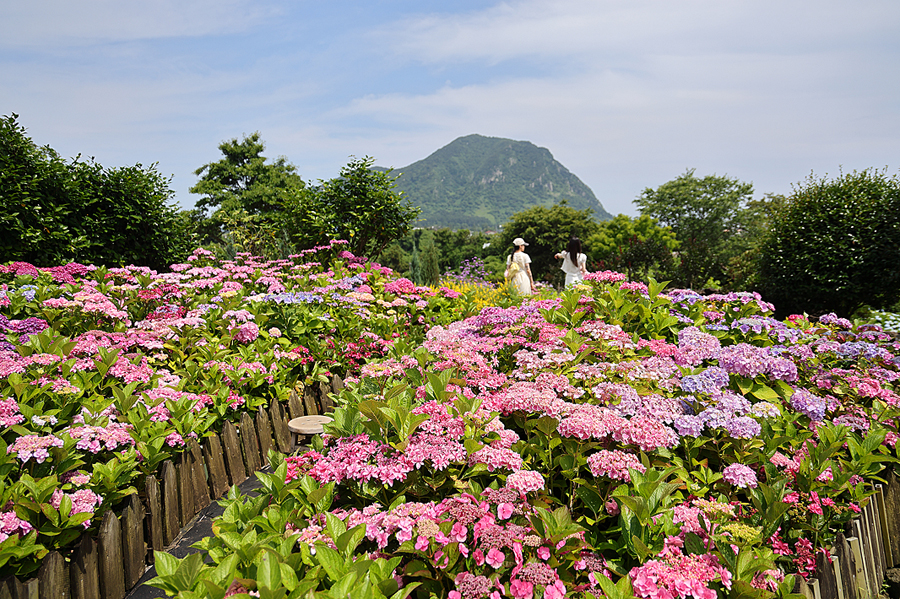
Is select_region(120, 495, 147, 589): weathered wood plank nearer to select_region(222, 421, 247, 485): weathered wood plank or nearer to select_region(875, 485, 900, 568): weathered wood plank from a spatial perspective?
select_region(222, 421, 247, 485): weathered wood plank

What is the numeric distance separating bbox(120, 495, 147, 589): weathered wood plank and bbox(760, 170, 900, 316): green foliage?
11365mm

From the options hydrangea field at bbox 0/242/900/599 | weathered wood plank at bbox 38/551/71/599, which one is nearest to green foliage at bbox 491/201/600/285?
hydrangea field at bbox 0/242/900/599

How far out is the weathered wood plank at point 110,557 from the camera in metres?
2.28

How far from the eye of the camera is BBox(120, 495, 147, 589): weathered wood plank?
8.05 feet

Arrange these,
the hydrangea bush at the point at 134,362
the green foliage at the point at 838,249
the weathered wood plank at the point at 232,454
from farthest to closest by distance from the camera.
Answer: the green foliage at the point at 838,249
the weathered wood plank at the point at 232,454
the hydrangea bush at the point at 134,362

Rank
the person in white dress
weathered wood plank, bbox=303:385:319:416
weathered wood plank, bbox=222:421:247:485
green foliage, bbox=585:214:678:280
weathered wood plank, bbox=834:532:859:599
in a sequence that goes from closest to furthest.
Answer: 1. weathered wood plank, bbox=834:532:859:599
2. weathered wood plank, bbox=222:421:247:485
3. weathered wood plank, bbox=303:385:319:416
4. the person in white dress
5. green foliage, bbox=585:214:678:280

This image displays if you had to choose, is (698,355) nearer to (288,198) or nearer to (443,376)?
(443,376)

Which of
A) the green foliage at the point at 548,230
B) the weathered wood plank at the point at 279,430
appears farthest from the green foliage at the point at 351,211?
the green foliage at the point at 548,230

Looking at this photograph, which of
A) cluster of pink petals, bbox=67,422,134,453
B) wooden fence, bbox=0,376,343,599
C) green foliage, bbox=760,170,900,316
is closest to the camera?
wooden fence, bbox=0,376,343,599

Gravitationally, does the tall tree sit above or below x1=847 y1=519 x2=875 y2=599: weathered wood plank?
above

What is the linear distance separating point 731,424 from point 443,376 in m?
1.31

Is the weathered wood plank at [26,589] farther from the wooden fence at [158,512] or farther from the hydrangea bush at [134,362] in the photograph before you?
the hydrangea bush at [134,362]

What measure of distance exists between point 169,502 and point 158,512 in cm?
11

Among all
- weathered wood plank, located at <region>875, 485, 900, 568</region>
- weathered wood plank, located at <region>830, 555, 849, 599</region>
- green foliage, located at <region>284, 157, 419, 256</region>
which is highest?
green foliage, located at <region>284, 157, 419, 256</region>
